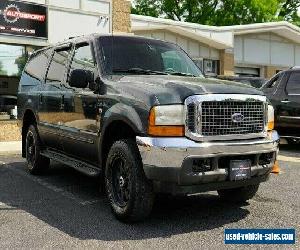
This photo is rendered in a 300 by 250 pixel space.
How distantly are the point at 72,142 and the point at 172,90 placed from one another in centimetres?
207

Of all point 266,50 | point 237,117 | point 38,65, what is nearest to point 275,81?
point 38,65

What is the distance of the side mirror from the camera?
546 cm

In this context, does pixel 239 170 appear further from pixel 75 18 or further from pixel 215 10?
pixel 215 10

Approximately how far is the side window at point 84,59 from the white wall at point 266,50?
2133 centimetres

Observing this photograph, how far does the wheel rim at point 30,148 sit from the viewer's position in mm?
7844

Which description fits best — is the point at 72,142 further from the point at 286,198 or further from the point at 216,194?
the point at 286,198

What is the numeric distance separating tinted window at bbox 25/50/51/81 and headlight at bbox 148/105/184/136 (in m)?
3.38

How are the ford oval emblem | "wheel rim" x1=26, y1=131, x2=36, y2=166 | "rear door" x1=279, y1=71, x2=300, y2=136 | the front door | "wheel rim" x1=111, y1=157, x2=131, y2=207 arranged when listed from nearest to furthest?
1. the ford oval emblem
2. "wheel rim" x1=111, y1=157, x2=131, y2=207
3. the front door
4. "wheel rim" x1=26, y1=131, x2=36, y2=166
5. "rear door" x1=279, y1=71, x2=300, y2=136

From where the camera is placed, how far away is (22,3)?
14219 mm

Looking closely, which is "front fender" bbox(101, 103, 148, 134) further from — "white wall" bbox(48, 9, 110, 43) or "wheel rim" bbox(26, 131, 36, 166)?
"white wall" bbox(48, 9, 110, 43)

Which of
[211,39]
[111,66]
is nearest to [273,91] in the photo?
[111,66]

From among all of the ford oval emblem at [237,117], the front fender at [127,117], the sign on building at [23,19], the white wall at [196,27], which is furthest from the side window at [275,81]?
the white wall at [196,27]

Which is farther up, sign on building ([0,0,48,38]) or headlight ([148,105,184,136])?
sign on building ([0,0,48,38])

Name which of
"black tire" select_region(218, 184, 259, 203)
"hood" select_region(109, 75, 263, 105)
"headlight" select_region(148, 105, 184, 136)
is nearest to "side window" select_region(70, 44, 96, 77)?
"hood" select_region(109, 75, 263, 105)
